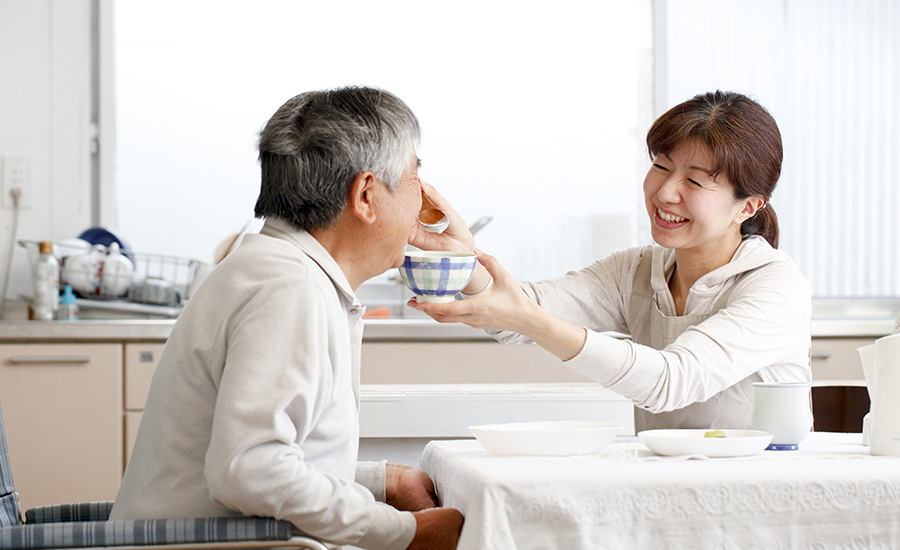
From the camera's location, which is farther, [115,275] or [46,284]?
[115,275]

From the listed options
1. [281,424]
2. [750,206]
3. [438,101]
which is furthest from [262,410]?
[438,101]

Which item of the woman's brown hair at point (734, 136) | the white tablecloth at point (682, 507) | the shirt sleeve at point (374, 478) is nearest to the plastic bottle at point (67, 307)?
the shirt sleeve at point (374, 478)

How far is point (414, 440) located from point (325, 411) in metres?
0.70

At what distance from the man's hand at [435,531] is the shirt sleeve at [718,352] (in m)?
0.35

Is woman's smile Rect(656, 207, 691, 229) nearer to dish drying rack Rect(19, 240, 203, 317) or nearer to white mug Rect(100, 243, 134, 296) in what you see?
dish drying rack Rect(19, 240, 203, 317)

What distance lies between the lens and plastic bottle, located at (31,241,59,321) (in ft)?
10.1

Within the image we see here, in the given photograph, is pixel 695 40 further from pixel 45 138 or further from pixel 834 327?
pixel 45 138

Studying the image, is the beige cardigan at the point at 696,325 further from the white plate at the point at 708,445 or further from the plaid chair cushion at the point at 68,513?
the plaid chair cushion at the point at 68,513

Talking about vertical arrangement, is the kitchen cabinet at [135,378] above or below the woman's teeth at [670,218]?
below

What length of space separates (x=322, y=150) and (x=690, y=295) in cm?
78

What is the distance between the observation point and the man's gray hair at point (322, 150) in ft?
3.93

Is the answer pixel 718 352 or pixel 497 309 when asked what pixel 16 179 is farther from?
pixel 718 352

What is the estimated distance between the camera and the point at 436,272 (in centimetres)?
129

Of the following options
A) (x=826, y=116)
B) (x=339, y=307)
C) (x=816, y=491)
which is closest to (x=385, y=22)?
(x=826, y=116)
